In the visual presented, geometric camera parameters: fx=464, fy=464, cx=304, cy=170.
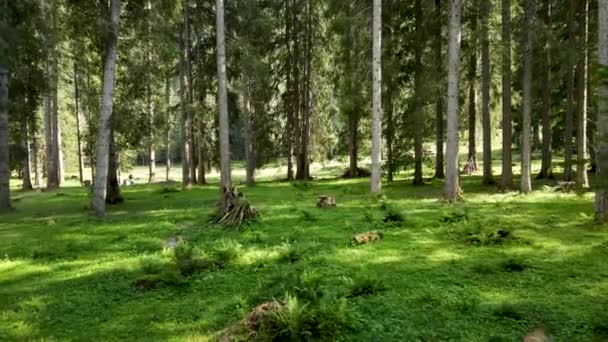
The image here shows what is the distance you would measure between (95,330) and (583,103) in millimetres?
15835

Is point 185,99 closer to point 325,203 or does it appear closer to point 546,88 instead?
point 325,203

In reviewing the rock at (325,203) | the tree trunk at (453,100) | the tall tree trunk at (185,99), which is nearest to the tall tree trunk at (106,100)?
the rock at (325,203)

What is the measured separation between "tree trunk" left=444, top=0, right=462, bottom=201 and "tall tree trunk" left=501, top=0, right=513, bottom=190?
1797 mm

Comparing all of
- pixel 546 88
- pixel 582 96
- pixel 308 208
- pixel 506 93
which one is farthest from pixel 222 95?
pixel 546 88

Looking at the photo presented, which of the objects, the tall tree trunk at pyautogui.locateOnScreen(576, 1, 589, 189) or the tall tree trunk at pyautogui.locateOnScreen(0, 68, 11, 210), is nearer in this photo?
the tall tree trunk at pyautogui.locateOnScreen(576, 1, 589, 189)

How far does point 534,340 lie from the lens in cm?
511

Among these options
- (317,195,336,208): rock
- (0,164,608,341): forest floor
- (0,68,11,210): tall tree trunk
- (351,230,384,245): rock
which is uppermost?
(0,68,11,210): tall tree trunk

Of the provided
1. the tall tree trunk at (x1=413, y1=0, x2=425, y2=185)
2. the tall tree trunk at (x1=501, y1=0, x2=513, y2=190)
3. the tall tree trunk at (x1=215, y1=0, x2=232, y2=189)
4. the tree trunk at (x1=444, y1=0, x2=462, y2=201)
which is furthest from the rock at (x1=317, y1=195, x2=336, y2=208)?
the tall tree trunk at (x1=501, y1=0, x2=513, y2=190)

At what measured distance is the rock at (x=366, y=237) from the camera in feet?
30.7

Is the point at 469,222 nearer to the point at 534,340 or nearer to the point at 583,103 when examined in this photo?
the point at 534,340

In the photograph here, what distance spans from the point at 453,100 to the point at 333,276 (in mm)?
9026

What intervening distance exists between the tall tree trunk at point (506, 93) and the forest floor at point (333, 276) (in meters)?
3.73

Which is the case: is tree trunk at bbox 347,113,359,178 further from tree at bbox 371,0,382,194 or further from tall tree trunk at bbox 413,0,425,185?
tree at bbox 371,0,382,194

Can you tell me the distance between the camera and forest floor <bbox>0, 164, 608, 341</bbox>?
5645mm
